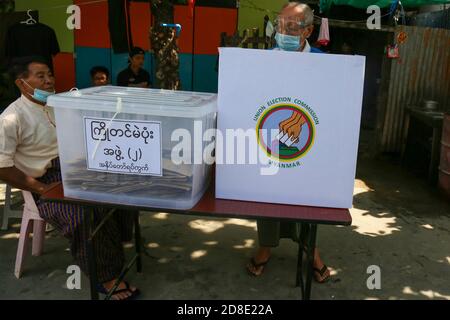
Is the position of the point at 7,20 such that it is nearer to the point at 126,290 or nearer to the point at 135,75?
the point at 135,75

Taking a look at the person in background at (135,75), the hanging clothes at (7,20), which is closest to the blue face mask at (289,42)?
the person in background at (135,75)

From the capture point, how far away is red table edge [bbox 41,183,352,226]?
172 centimetres

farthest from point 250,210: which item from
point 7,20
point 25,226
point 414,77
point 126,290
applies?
point 7,20

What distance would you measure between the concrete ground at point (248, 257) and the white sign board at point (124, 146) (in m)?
1.17

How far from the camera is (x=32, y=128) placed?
243 centimetres

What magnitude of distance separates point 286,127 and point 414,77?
5237mm

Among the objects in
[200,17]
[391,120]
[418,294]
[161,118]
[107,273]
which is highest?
[200,17]

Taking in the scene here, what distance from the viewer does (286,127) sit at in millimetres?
1697

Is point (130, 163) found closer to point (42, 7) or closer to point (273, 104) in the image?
Result: point (273, 104)

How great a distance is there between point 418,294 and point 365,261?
1.55 ft

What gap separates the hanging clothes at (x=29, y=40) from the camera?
19.4 feet

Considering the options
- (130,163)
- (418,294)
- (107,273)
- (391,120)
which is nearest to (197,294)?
(107,273)

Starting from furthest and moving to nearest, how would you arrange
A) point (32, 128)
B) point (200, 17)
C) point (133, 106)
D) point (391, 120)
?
point (200, 17) < point (391, 120) < point (32, 128) < point (133, 106)

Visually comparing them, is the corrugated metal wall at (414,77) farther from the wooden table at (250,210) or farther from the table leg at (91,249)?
the table leg at (91,249)
